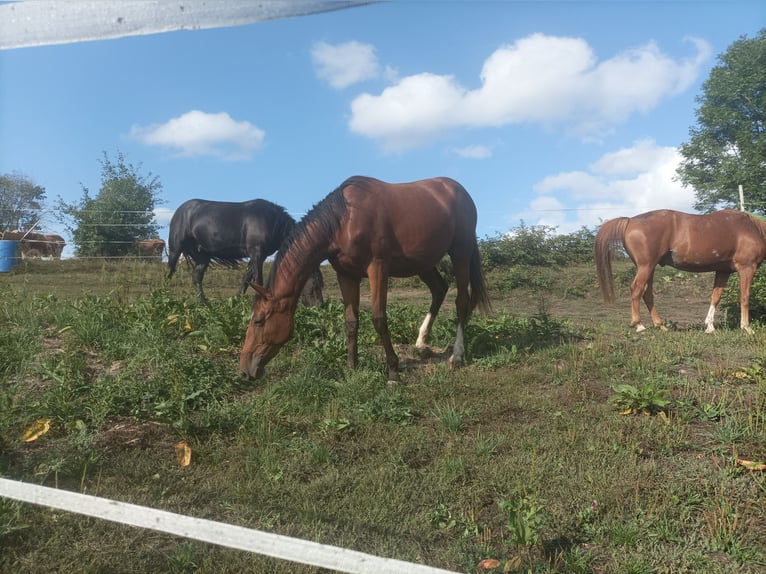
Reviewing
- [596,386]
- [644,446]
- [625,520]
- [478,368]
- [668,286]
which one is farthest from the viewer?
[668,286]

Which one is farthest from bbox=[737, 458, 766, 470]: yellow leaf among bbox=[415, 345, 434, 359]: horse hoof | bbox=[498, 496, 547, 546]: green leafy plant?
bbox=[415, 345, 434, 359]: horse hoof

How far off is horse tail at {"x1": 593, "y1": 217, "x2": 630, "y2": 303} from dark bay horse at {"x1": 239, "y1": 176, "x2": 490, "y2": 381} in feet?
11.0

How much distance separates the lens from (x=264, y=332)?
4.36 m

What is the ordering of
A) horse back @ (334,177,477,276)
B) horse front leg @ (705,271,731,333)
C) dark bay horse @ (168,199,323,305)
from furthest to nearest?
dark bay horse @ (168,199,323,305) < horse front leg @ (705,271,731,333) < horse back @ (334,177,477,276)

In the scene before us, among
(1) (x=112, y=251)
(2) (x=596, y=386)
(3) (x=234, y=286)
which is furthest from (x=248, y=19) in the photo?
(1) (x=112, y=251)

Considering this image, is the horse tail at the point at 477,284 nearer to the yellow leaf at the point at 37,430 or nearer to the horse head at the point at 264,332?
the horse head at the point at 264,332

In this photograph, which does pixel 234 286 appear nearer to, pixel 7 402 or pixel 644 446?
pixel 7 402

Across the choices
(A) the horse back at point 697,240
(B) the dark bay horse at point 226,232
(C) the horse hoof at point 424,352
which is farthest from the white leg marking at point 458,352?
(B) the dark bay horse at point 226,232

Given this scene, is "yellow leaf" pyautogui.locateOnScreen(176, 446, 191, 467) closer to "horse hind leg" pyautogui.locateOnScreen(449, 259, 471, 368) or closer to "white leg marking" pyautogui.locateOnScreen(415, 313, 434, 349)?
"horse hind leg" pyautogui.locateOnScreen(449, 259, 471, 368)

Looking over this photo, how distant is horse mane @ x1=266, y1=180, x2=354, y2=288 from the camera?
452 cm

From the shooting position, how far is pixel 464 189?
19.7ft

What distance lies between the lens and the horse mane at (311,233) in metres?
4.52

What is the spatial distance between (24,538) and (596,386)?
165 inches

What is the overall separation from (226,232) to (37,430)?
586 cm
